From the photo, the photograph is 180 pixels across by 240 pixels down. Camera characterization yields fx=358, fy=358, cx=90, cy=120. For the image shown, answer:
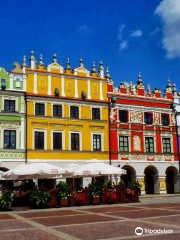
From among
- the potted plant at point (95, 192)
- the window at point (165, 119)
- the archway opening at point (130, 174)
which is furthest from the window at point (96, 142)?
the potted plant at point (95, 192)

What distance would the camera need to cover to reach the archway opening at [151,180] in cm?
3631

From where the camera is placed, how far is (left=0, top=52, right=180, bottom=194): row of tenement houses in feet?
103

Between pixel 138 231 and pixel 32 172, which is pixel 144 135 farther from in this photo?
pixel 138 231

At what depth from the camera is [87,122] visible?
34.3 metres

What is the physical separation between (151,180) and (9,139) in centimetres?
1551

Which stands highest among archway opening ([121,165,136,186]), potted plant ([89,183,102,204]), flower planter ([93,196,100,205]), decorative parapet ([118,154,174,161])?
decorative parapet ([118,154,174,161])

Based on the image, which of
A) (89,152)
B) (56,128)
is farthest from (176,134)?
(56,128)

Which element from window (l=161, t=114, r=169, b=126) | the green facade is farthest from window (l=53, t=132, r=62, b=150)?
window (l=161, t=114, r=169, b=126)

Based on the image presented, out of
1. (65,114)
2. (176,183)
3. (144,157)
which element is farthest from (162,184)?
(65,114)

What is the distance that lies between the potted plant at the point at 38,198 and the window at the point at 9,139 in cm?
947

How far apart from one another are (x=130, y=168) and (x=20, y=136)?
11.6 meters

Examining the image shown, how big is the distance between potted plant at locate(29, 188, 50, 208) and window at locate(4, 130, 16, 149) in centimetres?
947

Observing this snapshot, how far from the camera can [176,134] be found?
125 ft

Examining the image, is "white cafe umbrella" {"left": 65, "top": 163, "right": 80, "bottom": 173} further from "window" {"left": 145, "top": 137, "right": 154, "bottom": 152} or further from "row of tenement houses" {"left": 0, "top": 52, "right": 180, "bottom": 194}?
"window" {"left": 145, "top": 137, "right": 154, "bottom": 152}
